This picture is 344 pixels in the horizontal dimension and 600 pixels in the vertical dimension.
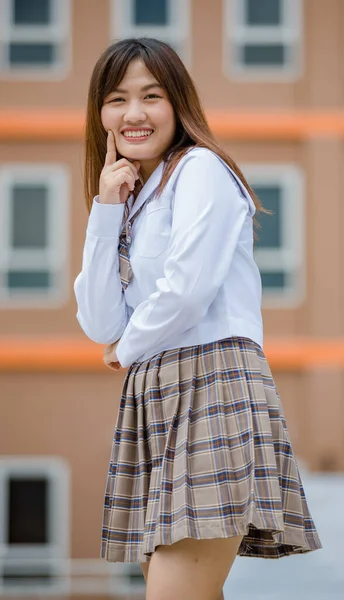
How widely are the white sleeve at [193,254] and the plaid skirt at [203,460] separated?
6 centimetres

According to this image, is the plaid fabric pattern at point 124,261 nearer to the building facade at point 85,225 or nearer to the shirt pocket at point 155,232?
the shirt pocket at point 155,232

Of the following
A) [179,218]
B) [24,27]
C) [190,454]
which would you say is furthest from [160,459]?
[24,27]

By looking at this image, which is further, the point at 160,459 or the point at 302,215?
the point at 302,215

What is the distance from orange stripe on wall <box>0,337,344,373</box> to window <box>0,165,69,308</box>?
307 mm

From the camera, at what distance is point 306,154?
7160mm

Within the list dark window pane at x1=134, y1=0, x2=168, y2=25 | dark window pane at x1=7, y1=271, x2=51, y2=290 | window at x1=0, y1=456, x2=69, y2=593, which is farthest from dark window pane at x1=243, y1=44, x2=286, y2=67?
window at x1=0, y1=456, x2=69, y2=593

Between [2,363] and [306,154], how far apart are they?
269cm

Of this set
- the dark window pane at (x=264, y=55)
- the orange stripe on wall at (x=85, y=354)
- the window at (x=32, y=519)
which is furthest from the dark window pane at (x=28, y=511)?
the dark window pane at (x=264, y=55)

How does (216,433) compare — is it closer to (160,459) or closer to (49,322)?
(160,459)

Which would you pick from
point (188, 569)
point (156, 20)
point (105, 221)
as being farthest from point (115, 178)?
point (156, 20)

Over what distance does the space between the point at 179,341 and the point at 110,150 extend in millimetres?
324

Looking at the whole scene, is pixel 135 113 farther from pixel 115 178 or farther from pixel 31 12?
pixel 31 12

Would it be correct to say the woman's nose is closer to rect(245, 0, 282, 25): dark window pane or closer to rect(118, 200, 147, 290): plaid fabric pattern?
rect(118, 200, 147, 290): plaid fabric pattern

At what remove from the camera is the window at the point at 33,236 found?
7117 millimetres
